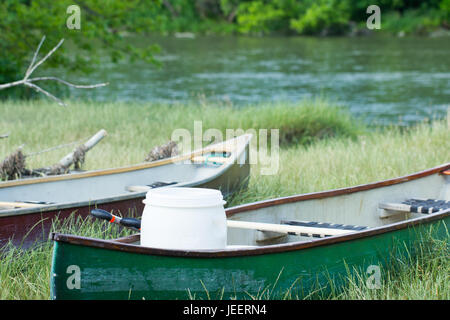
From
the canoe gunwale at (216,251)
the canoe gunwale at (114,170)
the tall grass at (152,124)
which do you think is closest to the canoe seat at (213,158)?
the canoe gunwale at (114,170)

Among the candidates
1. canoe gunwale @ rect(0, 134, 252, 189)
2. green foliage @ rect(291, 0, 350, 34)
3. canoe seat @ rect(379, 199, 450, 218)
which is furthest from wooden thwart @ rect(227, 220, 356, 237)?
green foliage @ rect(291, 0, 350, 34)

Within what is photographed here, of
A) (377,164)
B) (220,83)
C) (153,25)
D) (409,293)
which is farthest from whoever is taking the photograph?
(220,83)

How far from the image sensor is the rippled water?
1989 cm

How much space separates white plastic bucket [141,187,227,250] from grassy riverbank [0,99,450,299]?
2.57 feet

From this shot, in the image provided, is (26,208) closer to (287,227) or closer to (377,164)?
(287,227)

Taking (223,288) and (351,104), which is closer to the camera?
(223,288)

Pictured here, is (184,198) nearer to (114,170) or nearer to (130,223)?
(130,223)

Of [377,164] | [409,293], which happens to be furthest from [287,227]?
[377,164]

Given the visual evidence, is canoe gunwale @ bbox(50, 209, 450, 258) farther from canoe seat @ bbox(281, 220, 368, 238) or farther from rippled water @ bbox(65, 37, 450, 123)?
rippled water @ bbox(65, 37, 450, 123)

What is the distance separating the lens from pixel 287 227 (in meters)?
4.59

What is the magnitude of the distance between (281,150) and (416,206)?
16.0 ft

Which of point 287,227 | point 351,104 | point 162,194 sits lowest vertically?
point 351,104

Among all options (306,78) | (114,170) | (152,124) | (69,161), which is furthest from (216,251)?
(306,78)
